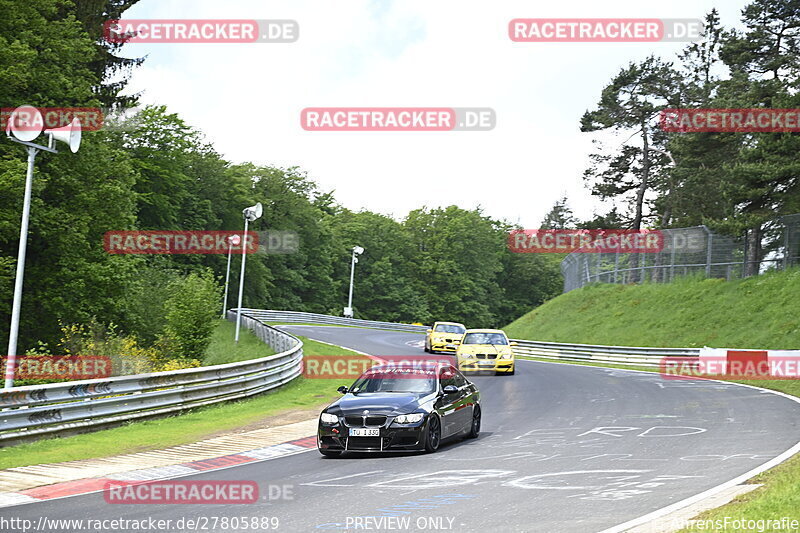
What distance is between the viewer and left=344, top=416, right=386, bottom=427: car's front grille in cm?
1287

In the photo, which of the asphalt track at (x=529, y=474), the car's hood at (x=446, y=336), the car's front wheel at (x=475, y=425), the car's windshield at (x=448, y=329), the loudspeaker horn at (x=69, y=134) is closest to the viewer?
the asphalt track at (x=529, y=474)

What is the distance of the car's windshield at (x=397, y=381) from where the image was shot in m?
14.1

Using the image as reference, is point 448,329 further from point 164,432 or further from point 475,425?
point 164,432

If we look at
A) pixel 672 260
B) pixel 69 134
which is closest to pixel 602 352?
pixel 672 260

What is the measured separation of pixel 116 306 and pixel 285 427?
23167 mm

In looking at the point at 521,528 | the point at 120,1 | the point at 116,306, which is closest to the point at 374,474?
the point at 521,528

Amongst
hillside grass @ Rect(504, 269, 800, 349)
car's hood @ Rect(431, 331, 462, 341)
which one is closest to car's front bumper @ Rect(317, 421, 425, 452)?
hillside grass @ Rect(504, 269, 800, 349)

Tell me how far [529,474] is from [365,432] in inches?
112

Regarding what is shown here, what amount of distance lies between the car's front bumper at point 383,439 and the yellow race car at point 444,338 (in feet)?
96.0

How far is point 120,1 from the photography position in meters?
45.5

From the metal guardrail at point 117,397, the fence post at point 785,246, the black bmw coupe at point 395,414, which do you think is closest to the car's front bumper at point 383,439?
the black bmw coupe at point 395,414

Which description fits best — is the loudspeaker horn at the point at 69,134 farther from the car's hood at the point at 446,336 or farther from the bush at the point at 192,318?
the car's hood at the point at 446,336

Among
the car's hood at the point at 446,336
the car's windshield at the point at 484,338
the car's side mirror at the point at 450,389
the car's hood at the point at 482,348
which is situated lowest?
the car's side mirror at the point at 450,389

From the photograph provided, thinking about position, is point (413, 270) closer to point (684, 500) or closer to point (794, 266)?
point (794, 266)
